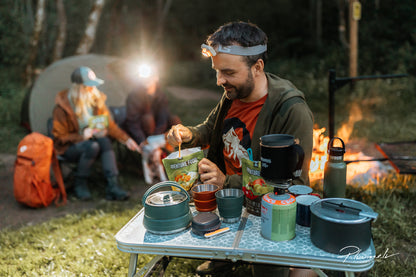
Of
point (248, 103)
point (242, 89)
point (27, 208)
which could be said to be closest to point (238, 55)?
point (242, 89)

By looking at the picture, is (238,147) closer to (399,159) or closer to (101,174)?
(399,159)

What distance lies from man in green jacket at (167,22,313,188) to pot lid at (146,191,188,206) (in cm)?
24

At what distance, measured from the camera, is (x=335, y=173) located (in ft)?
6.65

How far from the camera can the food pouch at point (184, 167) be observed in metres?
2.05

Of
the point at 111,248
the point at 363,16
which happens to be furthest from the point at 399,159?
the point at 363,16

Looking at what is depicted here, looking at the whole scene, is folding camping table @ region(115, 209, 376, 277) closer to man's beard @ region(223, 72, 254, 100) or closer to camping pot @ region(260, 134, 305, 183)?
camping pot @ region(260, 134, 305, 183)

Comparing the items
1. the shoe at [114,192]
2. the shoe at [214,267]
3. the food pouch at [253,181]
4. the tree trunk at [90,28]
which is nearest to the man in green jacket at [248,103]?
the food pouch at [253,181]

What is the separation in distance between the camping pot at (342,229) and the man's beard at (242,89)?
0.90 meters

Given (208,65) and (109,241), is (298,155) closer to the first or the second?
(109,241)

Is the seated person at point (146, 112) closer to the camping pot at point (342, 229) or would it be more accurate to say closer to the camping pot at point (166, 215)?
the camping pot at point (166, 215)

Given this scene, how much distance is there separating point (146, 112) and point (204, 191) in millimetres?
3524

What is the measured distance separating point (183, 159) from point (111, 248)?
1826mm

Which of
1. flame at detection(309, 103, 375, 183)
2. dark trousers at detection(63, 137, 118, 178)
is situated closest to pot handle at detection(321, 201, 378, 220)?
flame at detection(309, 103, 375, 183)

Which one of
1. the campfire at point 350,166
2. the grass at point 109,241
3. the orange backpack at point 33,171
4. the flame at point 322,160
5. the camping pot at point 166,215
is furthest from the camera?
the orange backpack at point 33,171
